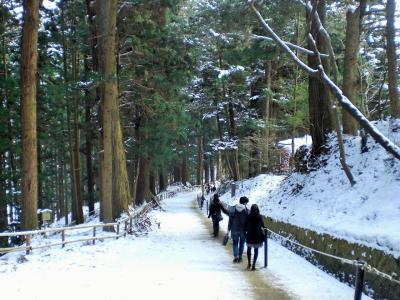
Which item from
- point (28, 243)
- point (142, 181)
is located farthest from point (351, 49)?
point (142, 181)

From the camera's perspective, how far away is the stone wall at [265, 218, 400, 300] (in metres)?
7.47

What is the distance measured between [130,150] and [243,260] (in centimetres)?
2019

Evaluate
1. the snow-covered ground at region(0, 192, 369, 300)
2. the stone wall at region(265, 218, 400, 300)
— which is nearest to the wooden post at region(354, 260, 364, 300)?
the stone wall at region(265, 218, 400, 300)

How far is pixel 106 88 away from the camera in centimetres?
1744

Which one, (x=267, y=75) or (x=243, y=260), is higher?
(x=267, y=75)

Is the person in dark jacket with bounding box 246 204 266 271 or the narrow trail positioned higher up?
the person in dark jacket with bounding box 246 204 266 271

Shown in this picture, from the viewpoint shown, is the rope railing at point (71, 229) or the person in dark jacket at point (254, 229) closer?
the person in dark jacket at point (254, 229)

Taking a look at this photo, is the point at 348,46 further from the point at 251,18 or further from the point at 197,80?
the point at 197,80

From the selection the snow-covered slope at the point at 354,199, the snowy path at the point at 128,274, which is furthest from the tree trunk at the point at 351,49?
the snowy path at the point at 128,274

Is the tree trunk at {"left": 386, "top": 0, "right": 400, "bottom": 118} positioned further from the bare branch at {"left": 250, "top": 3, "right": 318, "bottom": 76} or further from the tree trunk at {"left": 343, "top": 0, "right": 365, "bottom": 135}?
the bare branch at {"left": 250, "top": 3, "right": 318, "bottom": 76}

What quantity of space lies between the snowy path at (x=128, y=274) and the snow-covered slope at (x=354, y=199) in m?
2.34

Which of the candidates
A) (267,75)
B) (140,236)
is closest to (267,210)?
(140,236)

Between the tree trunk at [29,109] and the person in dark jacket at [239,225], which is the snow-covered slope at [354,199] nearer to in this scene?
the person in dark jacket at [239,225]

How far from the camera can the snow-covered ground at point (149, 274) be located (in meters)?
8.33
